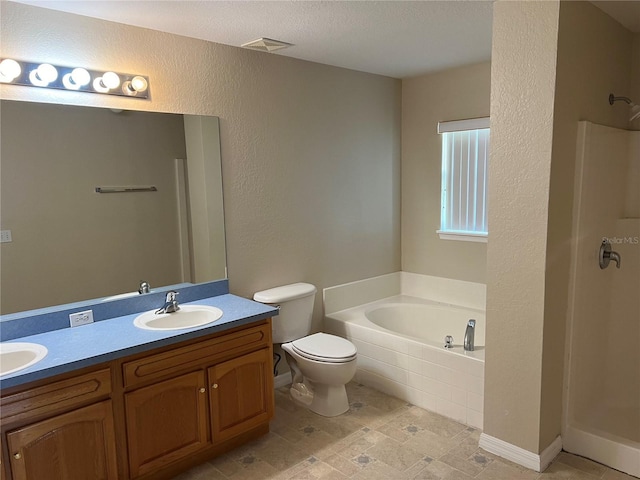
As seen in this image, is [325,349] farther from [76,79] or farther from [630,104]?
[630,104]

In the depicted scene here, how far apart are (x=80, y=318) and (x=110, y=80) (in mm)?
1229

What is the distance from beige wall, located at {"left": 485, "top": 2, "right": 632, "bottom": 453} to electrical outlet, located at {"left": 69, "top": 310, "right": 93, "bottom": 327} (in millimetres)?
2083

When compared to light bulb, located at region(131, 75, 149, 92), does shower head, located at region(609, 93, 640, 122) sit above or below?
below

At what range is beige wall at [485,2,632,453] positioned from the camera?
2150 millimetres

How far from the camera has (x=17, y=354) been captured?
Answer: 203 cm

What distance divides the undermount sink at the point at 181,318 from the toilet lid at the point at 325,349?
66 cm

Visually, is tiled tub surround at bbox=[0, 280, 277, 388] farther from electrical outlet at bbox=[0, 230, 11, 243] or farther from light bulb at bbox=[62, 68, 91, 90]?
light bulb at bbox=[62, 68, 91, 90]

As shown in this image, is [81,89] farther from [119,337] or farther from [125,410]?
[125,410]

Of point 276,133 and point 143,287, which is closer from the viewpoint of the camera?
point 143,287

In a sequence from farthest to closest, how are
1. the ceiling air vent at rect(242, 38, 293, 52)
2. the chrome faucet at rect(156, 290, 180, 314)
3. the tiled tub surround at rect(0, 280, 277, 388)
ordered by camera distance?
the ceiling air vent at rect(242, 38, 293, 52), the chrome faucet at rect(156, 290, 180, 314), the tiled tub surround at rect(0, 280, 277, 388)

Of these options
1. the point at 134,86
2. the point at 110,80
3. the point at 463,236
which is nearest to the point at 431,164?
the point at 463,236

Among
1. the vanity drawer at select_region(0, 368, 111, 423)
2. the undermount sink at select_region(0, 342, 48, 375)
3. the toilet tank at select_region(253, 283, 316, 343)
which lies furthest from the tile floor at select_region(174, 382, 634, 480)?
the undermount sink at select_region(0, 342, 48, 375)

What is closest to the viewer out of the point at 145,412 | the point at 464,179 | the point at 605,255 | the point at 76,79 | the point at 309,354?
the point at 145,412

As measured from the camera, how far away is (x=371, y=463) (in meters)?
2.45
